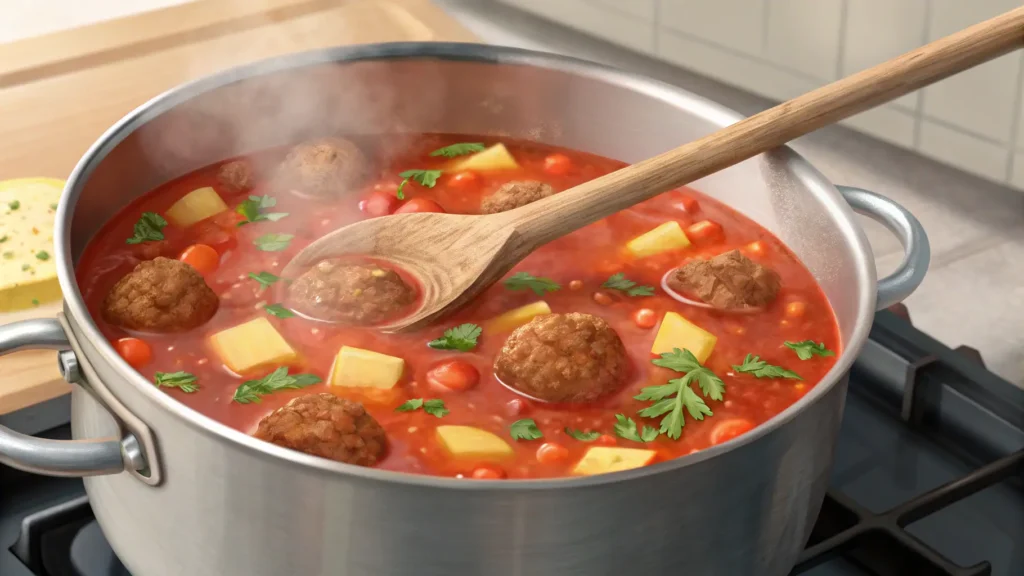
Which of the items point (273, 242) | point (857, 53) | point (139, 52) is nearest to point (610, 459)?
point (273, 242)

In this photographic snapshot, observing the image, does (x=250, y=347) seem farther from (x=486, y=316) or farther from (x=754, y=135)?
(x=754, y=135)

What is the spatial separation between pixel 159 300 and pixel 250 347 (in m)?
0.16

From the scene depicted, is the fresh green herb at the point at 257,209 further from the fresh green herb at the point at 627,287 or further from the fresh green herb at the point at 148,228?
the fresh green herb at the point at 627,287

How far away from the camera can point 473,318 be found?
1.88m

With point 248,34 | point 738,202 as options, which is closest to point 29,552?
point 738,202

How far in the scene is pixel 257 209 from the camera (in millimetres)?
2182

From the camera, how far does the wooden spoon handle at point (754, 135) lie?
1794 millimetres

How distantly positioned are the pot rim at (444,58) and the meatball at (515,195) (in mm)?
239

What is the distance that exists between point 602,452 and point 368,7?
204 cm

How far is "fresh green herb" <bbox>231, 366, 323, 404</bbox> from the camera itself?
5.49ft

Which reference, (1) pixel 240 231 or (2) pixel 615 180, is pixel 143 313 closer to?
(1) pixel 240 231

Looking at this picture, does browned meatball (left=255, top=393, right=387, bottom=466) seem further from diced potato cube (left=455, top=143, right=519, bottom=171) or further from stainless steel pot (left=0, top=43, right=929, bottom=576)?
diced potato cube (left=455, top=143, right=519, bottom=171)

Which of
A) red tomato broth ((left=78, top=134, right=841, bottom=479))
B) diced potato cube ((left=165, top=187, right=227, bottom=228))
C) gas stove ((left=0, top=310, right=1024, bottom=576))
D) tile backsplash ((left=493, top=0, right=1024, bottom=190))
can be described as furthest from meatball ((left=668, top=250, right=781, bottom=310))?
tile backsplash ((left=493, top=0, right=1024, bottom=190))

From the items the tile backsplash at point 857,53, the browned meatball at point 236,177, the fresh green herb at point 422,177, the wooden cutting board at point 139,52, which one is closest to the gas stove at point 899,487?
the browned meatball at point 236,177
